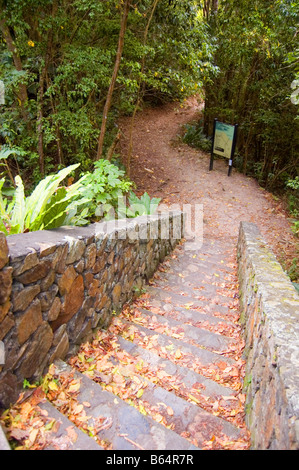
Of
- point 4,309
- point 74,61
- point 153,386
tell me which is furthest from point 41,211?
point 74,61

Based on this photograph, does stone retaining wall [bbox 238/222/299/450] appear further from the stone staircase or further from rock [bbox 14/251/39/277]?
rock [bbox 14/251/39/277]

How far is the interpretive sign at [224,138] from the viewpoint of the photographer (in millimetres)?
8812

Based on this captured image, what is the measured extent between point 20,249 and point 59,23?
4.65 m

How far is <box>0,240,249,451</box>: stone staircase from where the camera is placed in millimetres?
1621

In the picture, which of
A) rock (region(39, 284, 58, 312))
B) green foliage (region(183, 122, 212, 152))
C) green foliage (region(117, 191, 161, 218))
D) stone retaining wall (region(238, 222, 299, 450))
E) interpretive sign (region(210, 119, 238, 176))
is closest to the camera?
stone retaining wall (region(238, 222, 299, 450))

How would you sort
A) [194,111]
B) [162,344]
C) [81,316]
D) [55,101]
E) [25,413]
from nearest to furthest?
1. [25,413]
2. [81,316]
3. [162,344]
4. [55,101]
5. [194,111]

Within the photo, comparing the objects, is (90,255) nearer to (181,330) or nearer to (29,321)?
(29,321)

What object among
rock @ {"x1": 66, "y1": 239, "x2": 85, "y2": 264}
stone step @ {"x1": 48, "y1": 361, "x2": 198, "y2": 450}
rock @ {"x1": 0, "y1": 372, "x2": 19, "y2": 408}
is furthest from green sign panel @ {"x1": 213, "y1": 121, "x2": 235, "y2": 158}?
rock @ {"x1": 0, "y1": 372, "x2": 19, "y2": 408}

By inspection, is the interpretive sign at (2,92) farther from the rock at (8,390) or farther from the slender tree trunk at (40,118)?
the rock at (8,390)

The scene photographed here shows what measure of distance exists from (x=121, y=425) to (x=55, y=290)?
87cm

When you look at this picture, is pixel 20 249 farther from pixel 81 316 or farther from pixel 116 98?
pixel 116 98

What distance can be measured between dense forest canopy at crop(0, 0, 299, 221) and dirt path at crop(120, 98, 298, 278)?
1.06m
